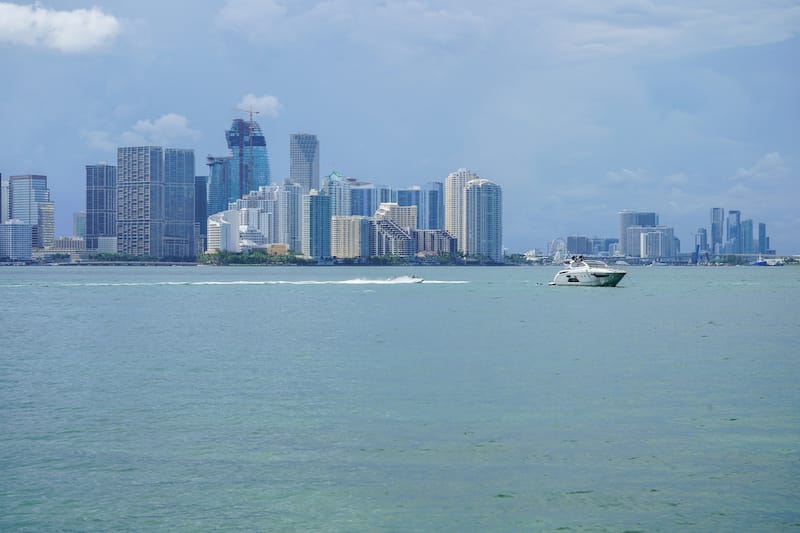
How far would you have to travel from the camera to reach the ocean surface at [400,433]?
2141 centimetres

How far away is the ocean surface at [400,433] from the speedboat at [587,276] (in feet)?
248

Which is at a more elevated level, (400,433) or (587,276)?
(587,276)

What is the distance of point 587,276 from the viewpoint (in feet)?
468

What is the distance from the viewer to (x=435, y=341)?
60281 millimetres

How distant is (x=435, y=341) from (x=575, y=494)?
37766 millimetres

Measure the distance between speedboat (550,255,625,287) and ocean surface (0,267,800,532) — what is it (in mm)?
75735

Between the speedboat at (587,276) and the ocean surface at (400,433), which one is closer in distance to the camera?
the ocean surface at (400,433)

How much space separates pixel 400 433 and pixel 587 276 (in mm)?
116072

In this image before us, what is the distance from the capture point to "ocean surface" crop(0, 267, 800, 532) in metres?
21.4

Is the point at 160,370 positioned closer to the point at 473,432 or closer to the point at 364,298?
the point at 473,432

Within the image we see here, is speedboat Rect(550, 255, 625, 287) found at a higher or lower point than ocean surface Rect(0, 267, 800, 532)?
higher

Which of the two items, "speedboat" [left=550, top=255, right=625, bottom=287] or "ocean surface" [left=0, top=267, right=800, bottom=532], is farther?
"speedboat" [left=550, top=255, right=625, bottom=287]

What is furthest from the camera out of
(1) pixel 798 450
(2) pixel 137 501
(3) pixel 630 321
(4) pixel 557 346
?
(3) pixel 630 321

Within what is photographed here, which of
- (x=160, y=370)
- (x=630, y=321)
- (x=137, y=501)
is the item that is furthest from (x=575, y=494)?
(x=630, y=321)
